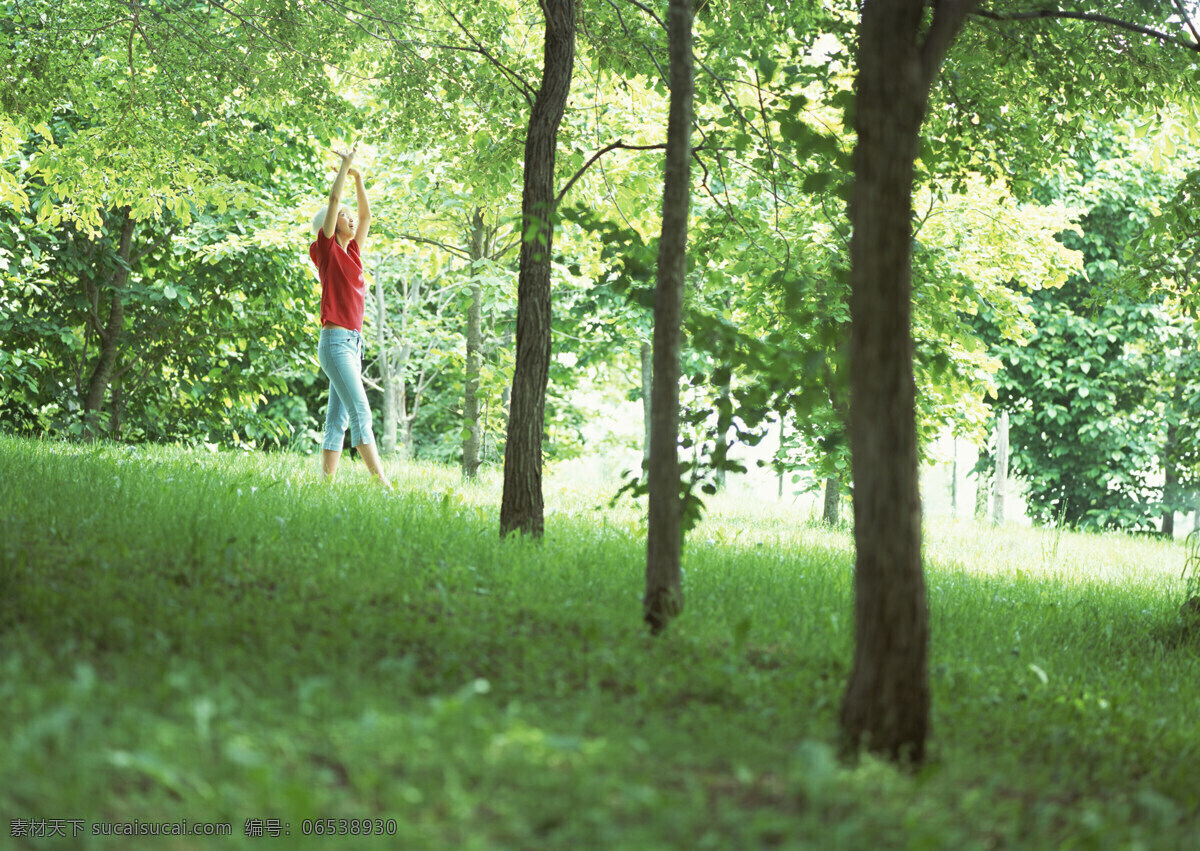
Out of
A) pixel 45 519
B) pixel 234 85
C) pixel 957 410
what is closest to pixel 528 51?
pixel 234 85

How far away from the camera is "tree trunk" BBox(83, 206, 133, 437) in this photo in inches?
481

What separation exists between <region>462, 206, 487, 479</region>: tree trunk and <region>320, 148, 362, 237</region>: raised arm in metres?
3.97

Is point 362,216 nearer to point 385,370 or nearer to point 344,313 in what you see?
point 344,313

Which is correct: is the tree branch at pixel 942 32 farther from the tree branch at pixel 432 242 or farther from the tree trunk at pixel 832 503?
the tree trunk at pixel 832 503

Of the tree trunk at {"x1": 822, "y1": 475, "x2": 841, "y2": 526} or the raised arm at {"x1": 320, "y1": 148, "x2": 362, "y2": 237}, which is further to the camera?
the tree trunk at {"x1": 822, "y1": 475, "x2": 841, "y2": 526}

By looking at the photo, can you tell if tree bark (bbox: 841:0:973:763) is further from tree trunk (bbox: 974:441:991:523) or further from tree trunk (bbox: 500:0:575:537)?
tree trunk (bbox: 974:441:991:523)

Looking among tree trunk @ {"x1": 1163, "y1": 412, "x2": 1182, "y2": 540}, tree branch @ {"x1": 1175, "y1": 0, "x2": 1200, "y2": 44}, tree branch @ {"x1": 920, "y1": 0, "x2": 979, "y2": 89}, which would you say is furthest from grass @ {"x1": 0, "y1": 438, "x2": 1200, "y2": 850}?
tree trunk @ {"x1": 1163, "y1": 412, "x2": 1182, "y2": 540}

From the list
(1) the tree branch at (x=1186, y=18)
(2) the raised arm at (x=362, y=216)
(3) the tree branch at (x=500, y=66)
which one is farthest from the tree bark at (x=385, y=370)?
(1) the tree branch at (x=1186, y=18)

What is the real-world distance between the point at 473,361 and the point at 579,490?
2.29m

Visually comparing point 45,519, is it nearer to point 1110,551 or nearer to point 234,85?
point 234,85

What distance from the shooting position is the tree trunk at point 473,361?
1197cm

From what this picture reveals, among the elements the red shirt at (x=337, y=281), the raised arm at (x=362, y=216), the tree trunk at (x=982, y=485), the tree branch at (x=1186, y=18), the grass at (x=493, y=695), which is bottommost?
the grass at (x=493, y=695)

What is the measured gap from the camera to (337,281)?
796cm

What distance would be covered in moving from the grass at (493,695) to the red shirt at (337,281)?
1.95m
